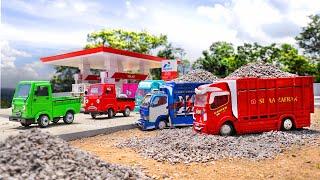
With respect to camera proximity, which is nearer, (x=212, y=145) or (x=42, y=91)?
(x=212, y=145)

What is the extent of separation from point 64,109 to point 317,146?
14196 millimetres

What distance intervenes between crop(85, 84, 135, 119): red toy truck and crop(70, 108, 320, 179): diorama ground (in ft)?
40.3

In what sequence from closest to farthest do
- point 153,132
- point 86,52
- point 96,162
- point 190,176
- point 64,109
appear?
point 96,162
point 190,176
point 153,132
point 64,109
point 86,52

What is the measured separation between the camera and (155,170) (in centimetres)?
1159

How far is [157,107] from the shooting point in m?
20.3

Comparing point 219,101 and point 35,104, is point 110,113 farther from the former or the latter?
point 219,101

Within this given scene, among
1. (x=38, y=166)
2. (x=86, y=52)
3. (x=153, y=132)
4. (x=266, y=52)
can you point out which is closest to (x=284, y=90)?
(x=153, y=132)

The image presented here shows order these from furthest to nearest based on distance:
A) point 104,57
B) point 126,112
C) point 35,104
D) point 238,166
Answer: point 104,57 → point 126,112 → point 35,104 → point 238,166

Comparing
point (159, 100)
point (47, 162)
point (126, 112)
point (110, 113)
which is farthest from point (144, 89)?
point (47, 162)

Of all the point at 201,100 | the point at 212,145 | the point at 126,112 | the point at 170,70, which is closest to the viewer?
the point at 212,145

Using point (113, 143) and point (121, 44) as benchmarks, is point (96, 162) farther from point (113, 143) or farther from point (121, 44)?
point (121, 44)

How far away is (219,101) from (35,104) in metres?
10.2

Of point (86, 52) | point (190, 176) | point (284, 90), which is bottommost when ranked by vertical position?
point (190, 176)

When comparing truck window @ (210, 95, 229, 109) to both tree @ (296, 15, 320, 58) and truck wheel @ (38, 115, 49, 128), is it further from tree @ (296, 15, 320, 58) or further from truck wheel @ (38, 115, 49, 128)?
tree @ (296, 15, 320, 58)
